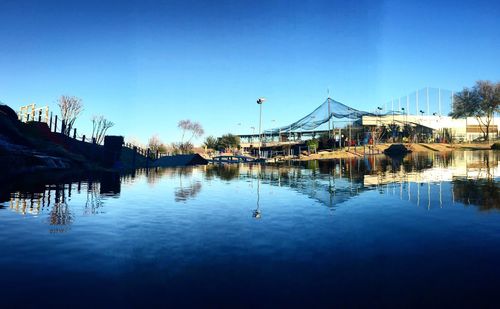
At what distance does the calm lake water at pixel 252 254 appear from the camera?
3951mm

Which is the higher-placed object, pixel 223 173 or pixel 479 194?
pixel 223 173

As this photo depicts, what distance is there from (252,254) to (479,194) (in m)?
9.87

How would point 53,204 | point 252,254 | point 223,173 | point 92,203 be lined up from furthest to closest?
point 223,173 < point 92,203 < point 53,204 < point 252,254

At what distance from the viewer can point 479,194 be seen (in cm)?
1166

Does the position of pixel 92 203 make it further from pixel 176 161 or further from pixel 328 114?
pixel 328 114

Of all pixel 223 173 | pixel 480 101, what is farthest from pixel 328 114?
pixel 223 173

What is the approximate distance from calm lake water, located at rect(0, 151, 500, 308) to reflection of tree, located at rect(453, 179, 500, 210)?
127mm

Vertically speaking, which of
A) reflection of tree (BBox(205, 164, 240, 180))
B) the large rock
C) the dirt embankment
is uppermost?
the dirt embankment

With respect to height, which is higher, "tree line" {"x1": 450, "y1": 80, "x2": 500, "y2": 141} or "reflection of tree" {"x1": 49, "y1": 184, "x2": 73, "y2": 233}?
"tree line" {"x1": 450, "y1": 80, "x2": 500, "y2": 141}

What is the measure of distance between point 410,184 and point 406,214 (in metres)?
6.94

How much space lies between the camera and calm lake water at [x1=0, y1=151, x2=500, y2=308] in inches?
156

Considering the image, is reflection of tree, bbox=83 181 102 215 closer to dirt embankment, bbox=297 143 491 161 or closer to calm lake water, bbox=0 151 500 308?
calm lake water, bbox=0 151 500 308

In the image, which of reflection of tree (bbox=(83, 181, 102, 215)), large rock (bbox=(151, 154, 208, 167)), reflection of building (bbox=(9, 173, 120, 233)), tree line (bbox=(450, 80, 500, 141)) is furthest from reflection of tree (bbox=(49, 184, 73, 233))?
tree line (bbox=(450, 80, 500, 141))

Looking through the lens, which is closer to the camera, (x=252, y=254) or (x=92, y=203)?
(x=252, y=254)
